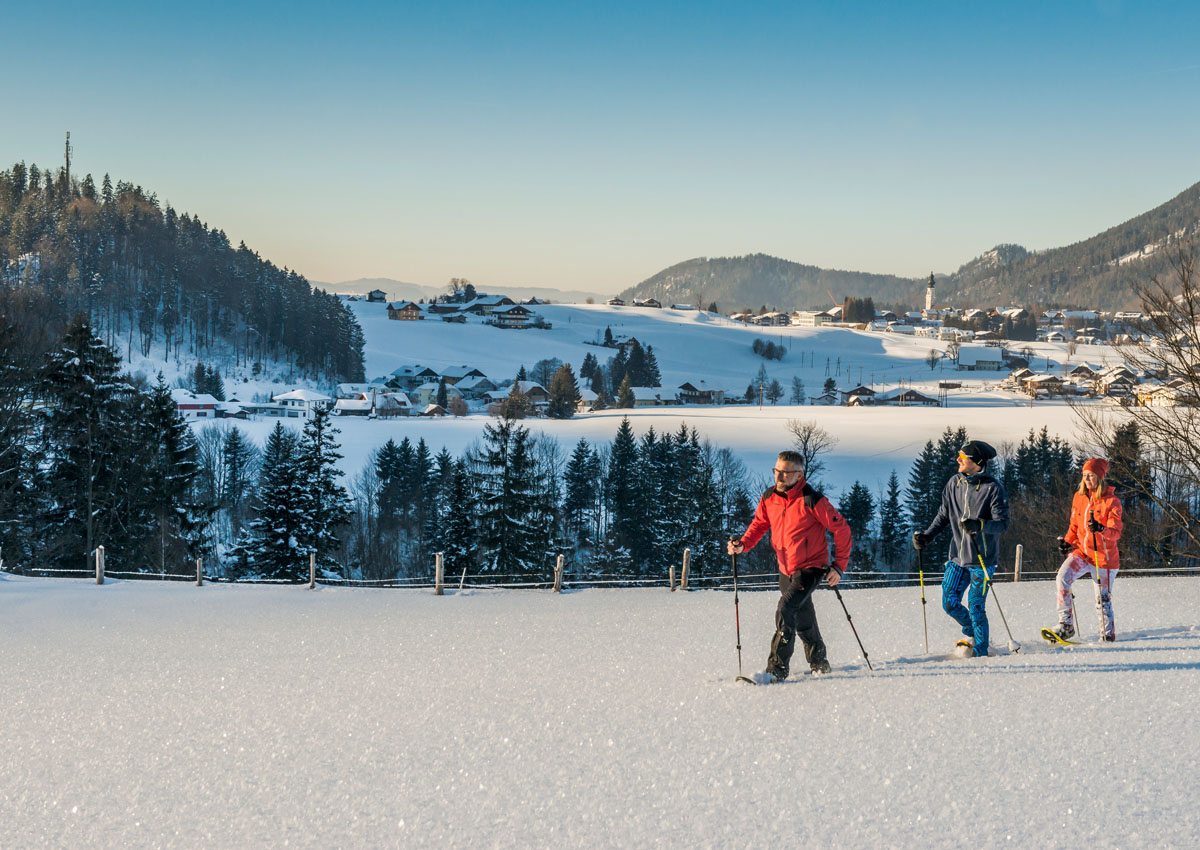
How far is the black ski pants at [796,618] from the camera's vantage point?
22.3 ft

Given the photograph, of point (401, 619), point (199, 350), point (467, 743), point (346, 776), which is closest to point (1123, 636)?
point (467, 743)

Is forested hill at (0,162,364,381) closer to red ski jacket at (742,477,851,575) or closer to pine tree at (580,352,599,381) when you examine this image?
pine tree at (580,352,599,381)

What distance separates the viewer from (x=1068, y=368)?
151250mm

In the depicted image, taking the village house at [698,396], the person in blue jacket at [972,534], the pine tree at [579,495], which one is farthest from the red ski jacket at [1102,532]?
the village house at [698,396]

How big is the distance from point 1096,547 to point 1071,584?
1.39ft

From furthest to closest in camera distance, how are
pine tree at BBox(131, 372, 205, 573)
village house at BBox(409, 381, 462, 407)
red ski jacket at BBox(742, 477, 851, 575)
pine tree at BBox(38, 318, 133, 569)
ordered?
village house at BBox(409, 381, 462, 407), pine tree at BBox(131, 372, 205, 573), pine tree at BBox(38, 318, 133, 569), red ski jacket at BBox(742, 477, 851, 575)

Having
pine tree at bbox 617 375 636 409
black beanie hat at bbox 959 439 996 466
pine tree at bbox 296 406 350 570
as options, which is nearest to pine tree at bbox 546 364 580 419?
pine tree at bbox 617 375 636 409

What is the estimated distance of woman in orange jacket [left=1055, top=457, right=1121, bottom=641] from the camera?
8.00m

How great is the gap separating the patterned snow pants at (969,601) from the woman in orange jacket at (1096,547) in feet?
4.02

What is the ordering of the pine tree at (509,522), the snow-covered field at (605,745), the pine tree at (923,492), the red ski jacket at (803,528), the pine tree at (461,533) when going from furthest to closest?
the pine tree at (923,492) < the pine tree at (461,533) < the pine tree at (509,522) < the red ski jacket at (803,528) < the snow-covered field at (605,745)

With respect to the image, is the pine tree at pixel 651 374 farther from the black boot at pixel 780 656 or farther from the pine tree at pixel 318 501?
the black boot at pixel 780 656

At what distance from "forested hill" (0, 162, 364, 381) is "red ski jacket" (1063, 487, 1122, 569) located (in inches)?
5220

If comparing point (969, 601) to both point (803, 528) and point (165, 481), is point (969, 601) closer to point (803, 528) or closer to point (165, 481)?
point (803, 528)

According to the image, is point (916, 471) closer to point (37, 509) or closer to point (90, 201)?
point (37, 509)
